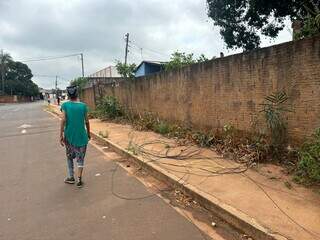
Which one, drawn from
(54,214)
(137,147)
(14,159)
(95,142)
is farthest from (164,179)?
(95,142)

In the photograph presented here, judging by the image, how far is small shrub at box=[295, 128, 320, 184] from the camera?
Answer: 619 centimetres

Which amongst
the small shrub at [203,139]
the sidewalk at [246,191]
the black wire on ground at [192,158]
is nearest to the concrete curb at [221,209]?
the sidewalk at [246,191]

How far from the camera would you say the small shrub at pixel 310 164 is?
6.19 m

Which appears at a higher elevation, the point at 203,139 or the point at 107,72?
the point at 107,72

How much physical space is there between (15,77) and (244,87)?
107000 mm

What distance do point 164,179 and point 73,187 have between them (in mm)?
1638

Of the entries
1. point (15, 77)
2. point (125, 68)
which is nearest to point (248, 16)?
point (125, 68)

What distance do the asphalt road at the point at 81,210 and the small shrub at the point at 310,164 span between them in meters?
2.12

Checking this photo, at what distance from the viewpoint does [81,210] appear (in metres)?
6.02

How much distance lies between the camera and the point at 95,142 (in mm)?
14008

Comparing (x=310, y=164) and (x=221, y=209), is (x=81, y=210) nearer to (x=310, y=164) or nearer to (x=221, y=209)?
(x=221, y=209)

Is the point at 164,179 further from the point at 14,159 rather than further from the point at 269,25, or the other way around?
the point at 269,25

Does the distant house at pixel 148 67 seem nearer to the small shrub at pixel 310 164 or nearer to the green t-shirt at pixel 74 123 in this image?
the green t-shirt at pixel 74 123

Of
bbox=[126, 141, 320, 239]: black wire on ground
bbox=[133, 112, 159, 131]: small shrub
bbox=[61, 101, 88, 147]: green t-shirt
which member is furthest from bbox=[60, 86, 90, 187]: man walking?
bbox=[133, 112, 159, 131]: small shrub
